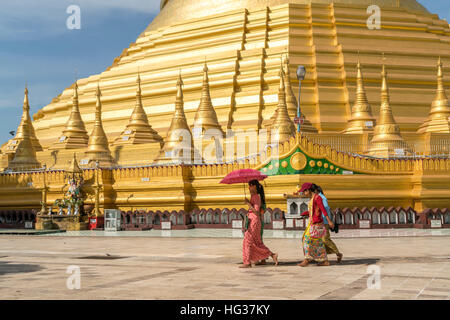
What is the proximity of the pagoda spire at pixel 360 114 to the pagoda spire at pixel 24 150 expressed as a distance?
659 inches

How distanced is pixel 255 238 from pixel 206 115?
691 inches

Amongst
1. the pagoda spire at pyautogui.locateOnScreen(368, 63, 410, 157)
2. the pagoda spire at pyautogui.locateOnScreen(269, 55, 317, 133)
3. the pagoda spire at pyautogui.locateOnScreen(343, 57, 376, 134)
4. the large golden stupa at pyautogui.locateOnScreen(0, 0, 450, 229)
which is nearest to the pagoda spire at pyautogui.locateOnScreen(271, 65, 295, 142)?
the large golden stupa at pyautogui.locateOnScreen(0, 0, 450, 229)

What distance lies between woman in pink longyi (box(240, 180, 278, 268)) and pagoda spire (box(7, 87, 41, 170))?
22.1m

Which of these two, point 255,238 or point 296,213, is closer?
point 255,238

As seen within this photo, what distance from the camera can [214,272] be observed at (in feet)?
31.2

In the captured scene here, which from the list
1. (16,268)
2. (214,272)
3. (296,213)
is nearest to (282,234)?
(296,213)

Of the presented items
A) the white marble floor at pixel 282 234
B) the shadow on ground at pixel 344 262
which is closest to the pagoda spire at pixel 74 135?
the white marble floor at pixel 282 234

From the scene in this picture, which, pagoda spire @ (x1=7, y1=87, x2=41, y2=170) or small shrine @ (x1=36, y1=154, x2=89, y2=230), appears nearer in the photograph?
small shrine @ (x1=36, y1=154, x2=89, y2=230)

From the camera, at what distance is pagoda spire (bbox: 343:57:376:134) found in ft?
87.3

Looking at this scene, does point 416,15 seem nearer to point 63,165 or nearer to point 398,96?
point 398,96

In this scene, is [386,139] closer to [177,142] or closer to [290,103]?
[290,103]

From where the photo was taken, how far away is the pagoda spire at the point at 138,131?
29.1 meters

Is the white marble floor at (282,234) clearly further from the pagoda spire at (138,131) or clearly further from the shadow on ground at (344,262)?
the pagoda spire at (138,131)

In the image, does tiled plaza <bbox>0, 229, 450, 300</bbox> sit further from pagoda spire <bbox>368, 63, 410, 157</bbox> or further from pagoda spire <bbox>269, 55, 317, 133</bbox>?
pagoda spire <bbox>269, 55, 317, 133</bbox>
